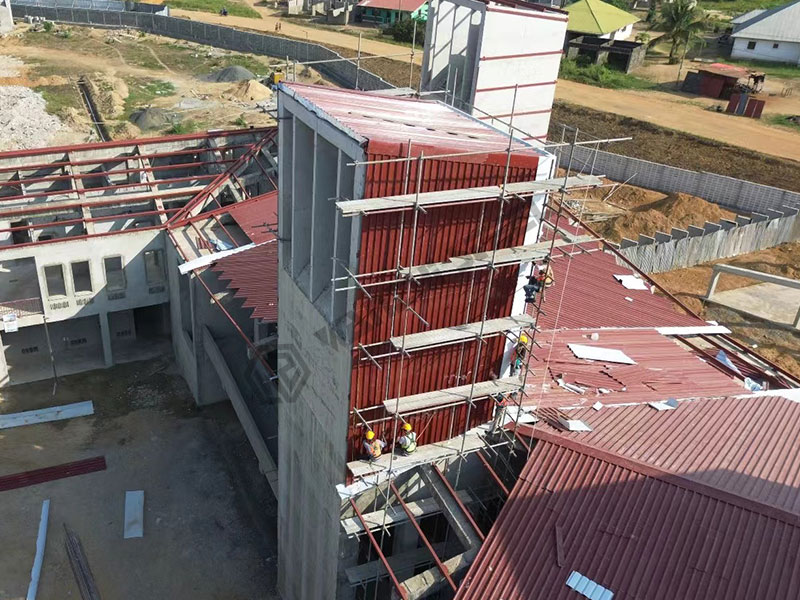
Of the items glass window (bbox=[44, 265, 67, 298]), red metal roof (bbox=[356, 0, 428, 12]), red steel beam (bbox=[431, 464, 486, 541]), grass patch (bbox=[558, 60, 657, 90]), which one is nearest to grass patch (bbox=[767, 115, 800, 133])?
grass patch (bbox=[558, 60, 657, 90])

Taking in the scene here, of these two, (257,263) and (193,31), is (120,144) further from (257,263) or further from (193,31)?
(193,31)

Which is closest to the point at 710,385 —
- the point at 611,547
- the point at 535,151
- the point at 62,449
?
the point at 611,547

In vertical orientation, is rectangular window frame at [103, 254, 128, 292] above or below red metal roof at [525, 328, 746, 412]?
below

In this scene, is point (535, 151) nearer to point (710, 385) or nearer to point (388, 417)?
point (388, 417)

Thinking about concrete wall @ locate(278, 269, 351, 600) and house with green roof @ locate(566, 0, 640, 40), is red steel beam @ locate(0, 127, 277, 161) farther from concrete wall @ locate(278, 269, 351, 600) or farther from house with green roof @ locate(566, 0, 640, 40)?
house with green roof @ locate(566, 0, 640, 40)

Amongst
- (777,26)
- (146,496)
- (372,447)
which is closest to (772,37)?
(777,26)

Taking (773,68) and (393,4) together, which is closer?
(773,68)
